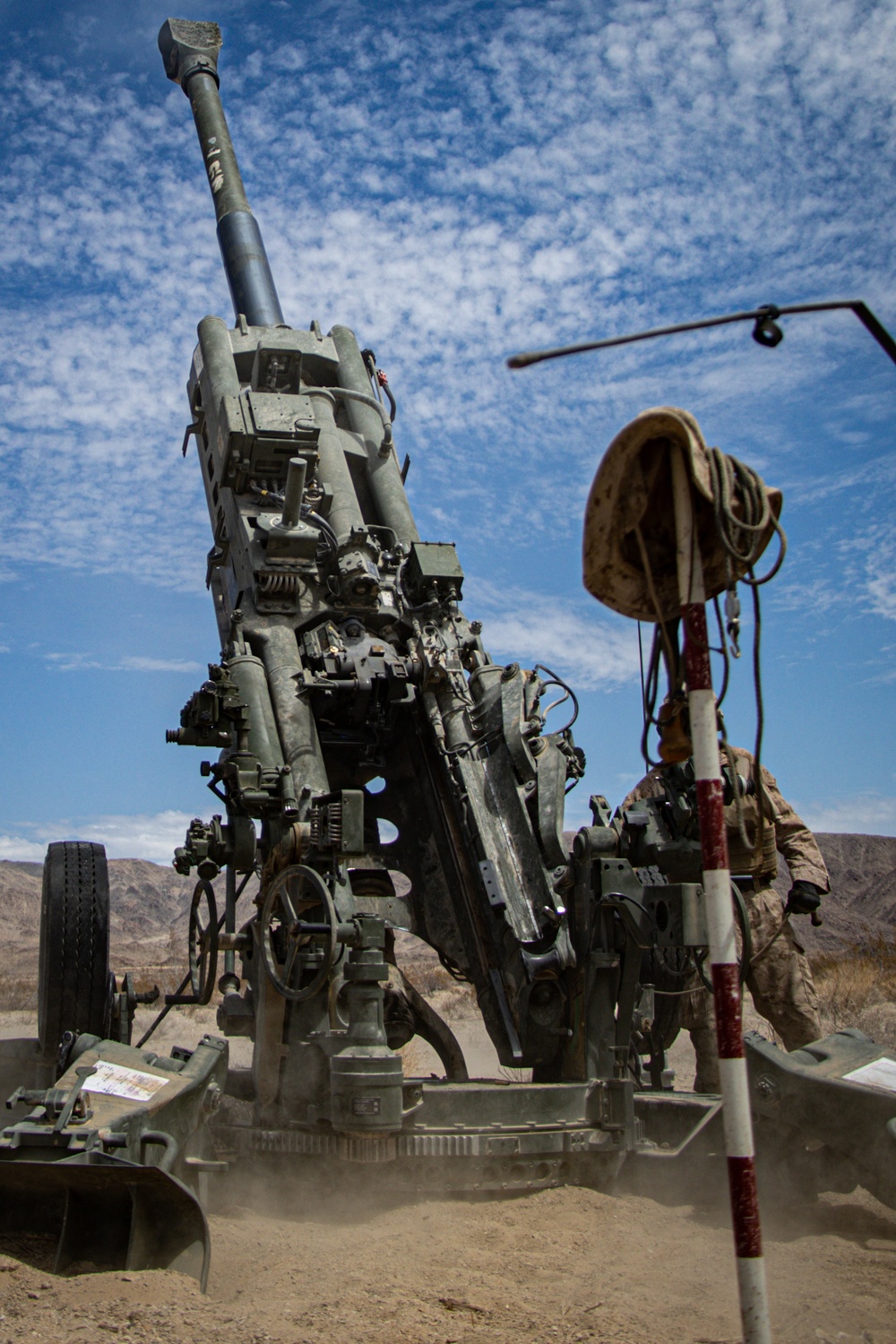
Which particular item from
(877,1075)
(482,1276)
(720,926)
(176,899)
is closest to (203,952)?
(482,1276)

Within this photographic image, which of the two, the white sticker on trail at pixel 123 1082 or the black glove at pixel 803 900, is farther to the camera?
the black glove at pixel 803 900

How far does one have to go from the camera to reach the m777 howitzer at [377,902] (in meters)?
4.82

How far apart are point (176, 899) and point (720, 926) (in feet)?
144

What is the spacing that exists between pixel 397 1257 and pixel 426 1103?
834 mm

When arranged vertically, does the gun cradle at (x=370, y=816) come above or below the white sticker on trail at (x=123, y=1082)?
above

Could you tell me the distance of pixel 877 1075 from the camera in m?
4.62

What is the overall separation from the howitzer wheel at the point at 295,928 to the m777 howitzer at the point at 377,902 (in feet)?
0.05

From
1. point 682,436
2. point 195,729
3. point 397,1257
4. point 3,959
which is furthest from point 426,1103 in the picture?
point 3,959

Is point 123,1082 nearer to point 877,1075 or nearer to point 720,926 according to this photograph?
point 720,926

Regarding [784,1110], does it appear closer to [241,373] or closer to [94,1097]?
[94,1097]

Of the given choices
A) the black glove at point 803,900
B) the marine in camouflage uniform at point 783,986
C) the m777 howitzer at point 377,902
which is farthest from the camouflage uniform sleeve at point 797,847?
the m777 howitzer at point 377,902

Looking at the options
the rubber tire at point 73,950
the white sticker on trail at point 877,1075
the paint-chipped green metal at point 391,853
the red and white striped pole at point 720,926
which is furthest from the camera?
the rubber tire at point 73,950

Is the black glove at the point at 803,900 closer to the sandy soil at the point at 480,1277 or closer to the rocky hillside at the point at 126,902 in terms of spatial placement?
the sandy soil at the point at 480,1277

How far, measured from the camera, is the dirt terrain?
3.25 metres
